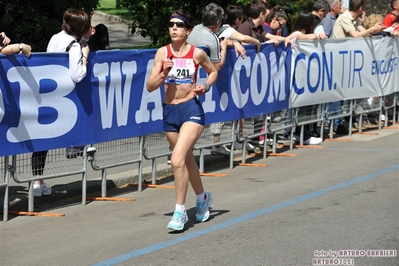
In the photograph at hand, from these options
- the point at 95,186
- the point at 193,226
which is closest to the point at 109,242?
the point at 193,226

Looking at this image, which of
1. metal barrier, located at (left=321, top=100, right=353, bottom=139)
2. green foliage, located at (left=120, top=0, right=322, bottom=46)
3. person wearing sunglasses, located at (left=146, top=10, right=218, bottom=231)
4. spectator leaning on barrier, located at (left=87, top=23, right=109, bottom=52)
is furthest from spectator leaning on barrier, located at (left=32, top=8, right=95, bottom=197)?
green foliage, located at (left=120, top=0, right=322, bottom=46)

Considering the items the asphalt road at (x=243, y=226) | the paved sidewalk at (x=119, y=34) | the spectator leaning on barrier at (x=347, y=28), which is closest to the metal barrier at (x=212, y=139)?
the asphalt road at (x=243, y=226)

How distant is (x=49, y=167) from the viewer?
30.1 feet

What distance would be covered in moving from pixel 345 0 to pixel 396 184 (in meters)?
8.38

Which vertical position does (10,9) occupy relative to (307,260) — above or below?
above

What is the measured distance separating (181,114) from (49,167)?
186 cm

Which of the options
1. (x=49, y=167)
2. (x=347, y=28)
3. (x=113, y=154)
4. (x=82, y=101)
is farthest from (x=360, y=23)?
(x=49, y=167)

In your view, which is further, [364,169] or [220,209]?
[364,169]

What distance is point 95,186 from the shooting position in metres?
10.2

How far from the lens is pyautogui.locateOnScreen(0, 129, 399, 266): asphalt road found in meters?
6.92

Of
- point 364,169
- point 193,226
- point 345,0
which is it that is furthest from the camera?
point 345,0

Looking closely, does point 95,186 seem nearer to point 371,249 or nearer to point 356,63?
point 371,249

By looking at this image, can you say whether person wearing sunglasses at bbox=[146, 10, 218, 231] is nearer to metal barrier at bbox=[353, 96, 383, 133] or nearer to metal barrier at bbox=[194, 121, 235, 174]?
metal barrier at bbox=[194, 121, 235, 174]

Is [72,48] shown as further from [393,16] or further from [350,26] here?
[393,16]
